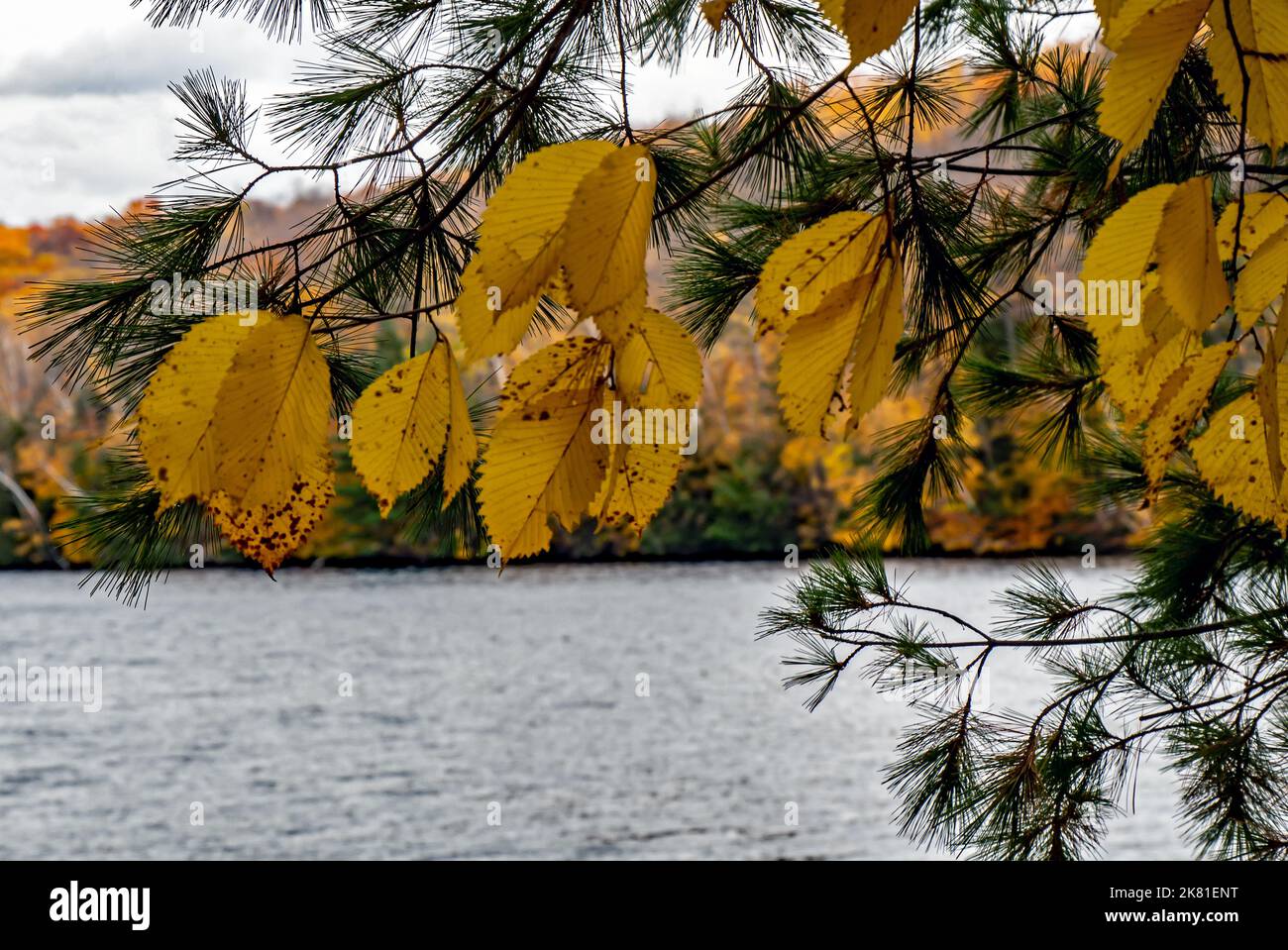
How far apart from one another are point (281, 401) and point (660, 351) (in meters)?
0.13

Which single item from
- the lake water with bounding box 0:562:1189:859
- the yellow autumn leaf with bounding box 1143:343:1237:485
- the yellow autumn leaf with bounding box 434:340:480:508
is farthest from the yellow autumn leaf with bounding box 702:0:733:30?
the lake water with bounding box 0:562:1189:859

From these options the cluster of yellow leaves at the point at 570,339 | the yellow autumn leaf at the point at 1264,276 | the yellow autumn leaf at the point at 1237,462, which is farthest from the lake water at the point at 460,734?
the cluster of yellow leaves at the point at 570,339

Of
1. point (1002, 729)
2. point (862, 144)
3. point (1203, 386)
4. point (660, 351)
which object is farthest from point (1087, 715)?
point (660, 351)

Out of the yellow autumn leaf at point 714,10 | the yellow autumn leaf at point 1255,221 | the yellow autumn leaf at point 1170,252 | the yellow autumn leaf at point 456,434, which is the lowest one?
the yellow autumn leaf at point 456,434

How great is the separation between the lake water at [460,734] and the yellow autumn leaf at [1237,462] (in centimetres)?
950

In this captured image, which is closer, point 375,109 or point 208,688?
point 375,109

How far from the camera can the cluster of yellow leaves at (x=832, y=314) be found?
378 mm

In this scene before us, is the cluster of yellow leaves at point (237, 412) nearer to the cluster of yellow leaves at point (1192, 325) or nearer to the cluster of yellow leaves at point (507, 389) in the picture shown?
the cluster of yellow leaves at point (507, 389)

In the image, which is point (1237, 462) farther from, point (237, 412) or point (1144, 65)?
point (237, 412)

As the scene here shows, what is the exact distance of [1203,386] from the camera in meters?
0.54

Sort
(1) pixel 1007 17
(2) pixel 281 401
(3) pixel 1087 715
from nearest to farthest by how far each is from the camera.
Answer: (2) pixel 281 401
(3) pixel 1087 715
(1) pixel 1007 17

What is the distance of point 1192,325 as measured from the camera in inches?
16.0

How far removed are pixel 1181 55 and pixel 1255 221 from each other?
0.21 metres
